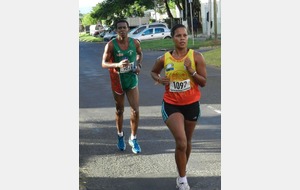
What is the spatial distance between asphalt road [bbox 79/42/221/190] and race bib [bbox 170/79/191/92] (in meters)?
1.01

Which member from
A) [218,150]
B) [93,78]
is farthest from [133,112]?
[93,78]

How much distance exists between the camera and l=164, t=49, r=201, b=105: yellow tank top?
499 centimetres

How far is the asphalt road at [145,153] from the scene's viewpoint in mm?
5633

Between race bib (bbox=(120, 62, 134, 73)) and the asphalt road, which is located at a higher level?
race bib (bbox=(120, 62, 134, 73))

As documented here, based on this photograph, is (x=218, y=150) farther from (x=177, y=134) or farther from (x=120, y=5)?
(x=120, y=5)

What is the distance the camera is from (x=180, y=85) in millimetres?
5055

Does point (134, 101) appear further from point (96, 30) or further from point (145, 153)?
point (96, 30)

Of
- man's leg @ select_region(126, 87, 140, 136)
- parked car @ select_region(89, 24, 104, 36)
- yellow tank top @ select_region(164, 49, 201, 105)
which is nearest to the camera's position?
yellow tank top @ select_region(164, 49, 201, 105)

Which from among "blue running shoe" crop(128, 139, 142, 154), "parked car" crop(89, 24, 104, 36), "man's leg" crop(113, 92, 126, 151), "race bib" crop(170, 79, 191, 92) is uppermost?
"parked car" crop(89, 24, 104, 36)

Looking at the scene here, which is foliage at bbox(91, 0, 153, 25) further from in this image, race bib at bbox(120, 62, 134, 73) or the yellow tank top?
the yellow tank top

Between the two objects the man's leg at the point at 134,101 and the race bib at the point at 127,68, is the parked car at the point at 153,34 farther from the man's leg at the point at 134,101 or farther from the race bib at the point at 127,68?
the race bib at the point at 127,68

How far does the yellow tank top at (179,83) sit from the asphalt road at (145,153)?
2.98ft

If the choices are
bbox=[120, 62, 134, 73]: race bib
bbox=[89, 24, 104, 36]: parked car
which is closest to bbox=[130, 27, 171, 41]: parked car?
bbox=[89, 24, 104, 36]: parked car

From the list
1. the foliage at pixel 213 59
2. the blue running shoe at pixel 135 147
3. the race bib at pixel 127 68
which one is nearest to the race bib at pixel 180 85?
the race bib at pixel 127 68
